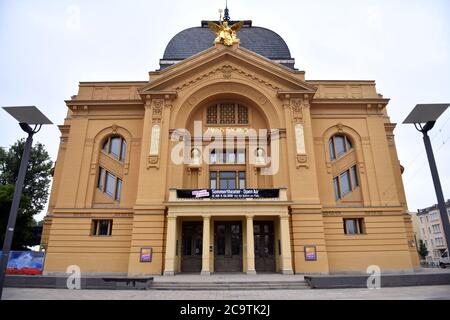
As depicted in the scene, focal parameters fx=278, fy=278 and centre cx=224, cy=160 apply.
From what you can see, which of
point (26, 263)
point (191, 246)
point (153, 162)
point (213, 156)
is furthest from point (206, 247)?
point (26, 263)

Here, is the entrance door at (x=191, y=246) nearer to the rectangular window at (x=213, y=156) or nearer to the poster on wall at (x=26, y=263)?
the rectangular window at (x=213, y=156)

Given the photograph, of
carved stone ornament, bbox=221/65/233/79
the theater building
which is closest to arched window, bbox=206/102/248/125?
the theater building

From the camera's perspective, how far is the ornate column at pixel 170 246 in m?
20.0

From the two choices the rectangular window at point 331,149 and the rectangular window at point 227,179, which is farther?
the rectangular window at point 331,149

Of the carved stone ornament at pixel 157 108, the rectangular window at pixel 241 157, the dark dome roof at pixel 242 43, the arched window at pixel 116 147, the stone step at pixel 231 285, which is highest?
the dark dome roof at pixel 242 43

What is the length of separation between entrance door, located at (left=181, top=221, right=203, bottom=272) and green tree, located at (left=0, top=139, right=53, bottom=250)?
19369mm

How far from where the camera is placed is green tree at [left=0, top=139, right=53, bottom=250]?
3045 centimetres

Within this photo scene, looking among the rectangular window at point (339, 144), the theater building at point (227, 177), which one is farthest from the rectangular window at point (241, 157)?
the rectangular window at point (339, 144)

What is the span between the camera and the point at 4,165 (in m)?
40.4

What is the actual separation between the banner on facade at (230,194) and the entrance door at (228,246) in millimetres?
3035

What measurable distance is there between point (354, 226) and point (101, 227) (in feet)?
69.5

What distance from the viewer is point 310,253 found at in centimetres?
2078

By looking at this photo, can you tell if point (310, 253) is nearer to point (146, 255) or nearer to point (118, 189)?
point (146, 255)
